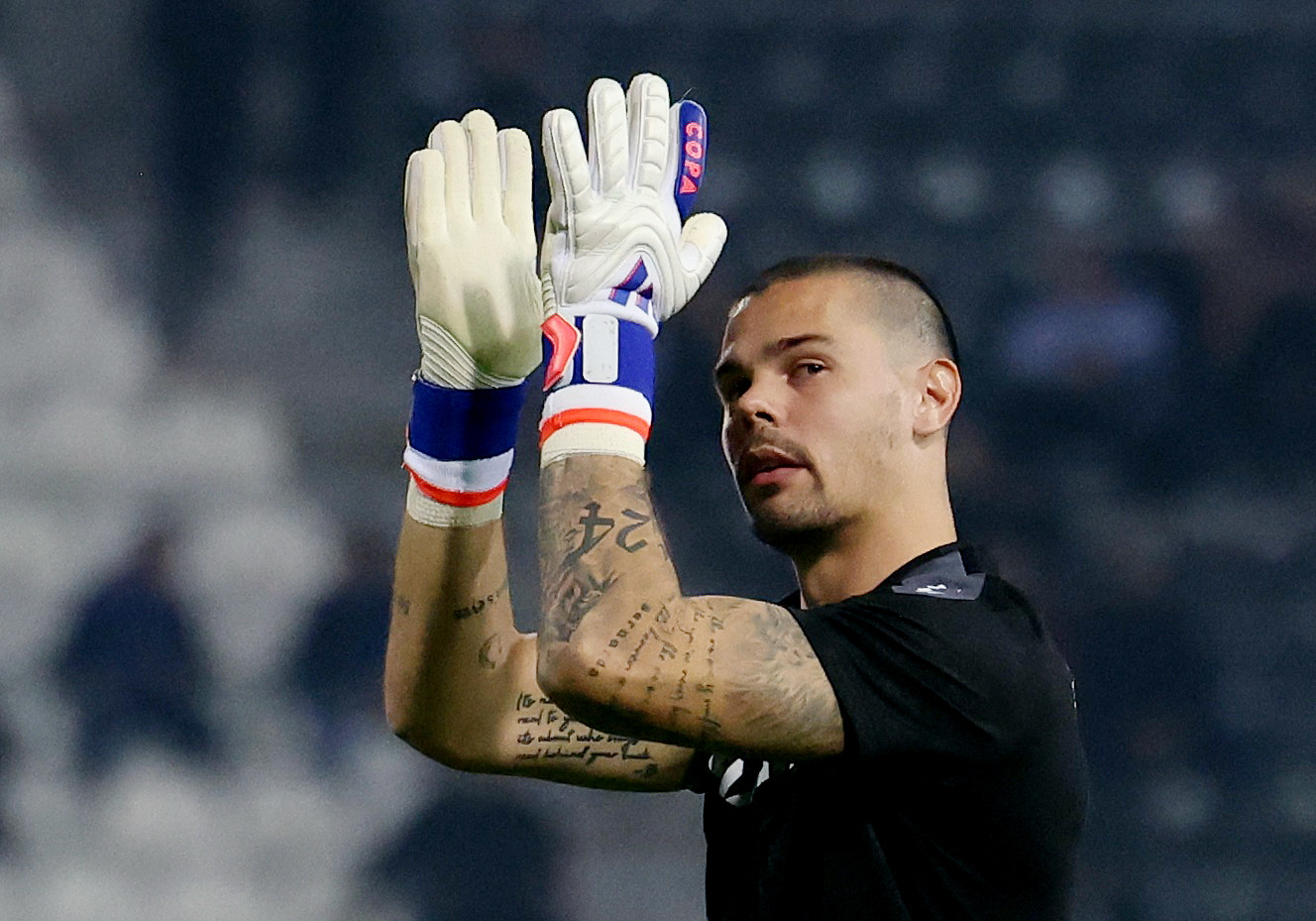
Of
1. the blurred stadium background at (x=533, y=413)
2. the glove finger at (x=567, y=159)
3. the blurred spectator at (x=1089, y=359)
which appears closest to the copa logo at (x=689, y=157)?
the glove finger at (x=567, y=159)

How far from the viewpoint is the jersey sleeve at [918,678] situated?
1.55 meters

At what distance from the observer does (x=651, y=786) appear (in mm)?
2055

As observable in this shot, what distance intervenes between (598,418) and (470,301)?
21cm

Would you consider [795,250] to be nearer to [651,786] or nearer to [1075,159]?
[1075,159]

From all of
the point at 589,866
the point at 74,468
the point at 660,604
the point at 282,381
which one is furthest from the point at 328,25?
the point at 660,604

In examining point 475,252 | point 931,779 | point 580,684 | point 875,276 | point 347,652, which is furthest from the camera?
point 347,652

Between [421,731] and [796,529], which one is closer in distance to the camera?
[796,529]

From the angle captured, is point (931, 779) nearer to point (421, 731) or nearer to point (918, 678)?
point (918, 678)

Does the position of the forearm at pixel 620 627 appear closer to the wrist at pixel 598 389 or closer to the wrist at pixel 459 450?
the wrist at pixel 598 389

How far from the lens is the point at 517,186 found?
5.75ft

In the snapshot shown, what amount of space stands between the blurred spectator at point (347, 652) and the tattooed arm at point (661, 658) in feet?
6.28

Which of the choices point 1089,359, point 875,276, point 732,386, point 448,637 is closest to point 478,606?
point 448,637

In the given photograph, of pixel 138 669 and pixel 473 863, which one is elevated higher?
pixel 138 669

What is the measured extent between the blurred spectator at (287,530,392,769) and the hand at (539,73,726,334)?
1.83 metres
